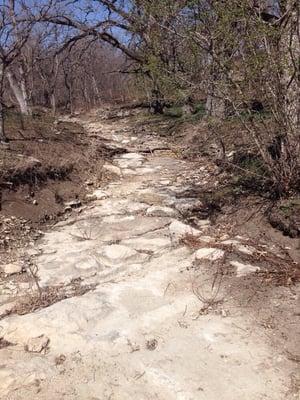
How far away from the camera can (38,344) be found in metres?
2.98

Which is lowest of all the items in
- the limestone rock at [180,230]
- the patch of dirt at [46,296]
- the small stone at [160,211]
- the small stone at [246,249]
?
the patch of dirt at [46,296]

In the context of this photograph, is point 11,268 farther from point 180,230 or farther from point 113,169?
point 113,169

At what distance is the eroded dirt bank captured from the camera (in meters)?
2.61

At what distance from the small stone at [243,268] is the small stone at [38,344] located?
1.68 m

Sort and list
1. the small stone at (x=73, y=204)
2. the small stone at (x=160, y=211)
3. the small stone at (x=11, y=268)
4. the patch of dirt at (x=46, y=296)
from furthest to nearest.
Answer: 1. the small stone at (x=73, y=204)
2. the small stone at (x=160, y=211)
3. the small stone at (x=11, y=268)
4. the patch of dirt at (x=46, y=296)

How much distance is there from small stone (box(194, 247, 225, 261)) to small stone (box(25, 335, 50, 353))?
165 centimetres

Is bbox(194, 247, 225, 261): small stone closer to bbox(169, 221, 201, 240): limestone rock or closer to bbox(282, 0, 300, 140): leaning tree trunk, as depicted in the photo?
bbox(169, 221, 201, 240): limestone rock

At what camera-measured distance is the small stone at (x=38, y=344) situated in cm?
294

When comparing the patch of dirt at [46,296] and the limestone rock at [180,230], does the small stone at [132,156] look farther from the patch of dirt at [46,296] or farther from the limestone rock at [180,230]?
the patch of dirt at [46,296]

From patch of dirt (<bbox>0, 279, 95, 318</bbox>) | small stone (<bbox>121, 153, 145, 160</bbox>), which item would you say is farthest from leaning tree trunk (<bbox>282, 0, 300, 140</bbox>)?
A: small stone (<bbox>121, 153, 145, 160</bbox>)

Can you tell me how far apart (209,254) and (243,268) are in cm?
38

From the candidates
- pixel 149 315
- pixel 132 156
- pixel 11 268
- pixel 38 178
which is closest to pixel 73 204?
pixel 38 178

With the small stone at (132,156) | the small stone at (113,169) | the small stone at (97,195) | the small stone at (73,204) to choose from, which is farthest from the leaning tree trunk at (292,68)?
the small stone at (132,156)

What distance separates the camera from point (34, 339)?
3.03 meters
